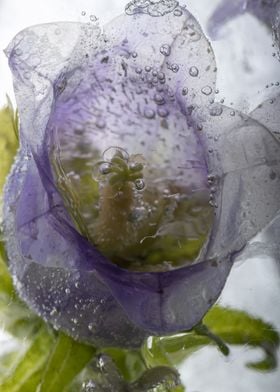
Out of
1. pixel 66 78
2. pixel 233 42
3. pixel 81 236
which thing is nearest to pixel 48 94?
pixel 66 78

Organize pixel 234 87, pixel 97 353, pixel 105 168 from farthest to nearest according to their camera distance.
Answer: pixel 234 87 → pixel 97 353 → pixel 105 168

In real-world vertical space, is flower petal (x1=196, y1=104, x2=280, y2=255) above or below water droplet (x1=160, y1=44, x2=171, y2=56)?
below

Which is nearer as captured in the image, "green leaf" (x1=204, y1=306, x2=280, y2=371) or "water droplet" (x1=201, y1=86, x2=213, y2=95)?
"water droplet" (x1=201, y1=86, x2=213, y2=95)

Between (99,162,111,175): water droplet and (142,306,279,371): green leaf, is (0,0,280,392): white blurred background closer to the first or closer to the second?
(142,306,279,371): green leaf

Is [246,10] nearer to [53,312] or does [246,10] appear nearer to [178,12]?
[178,12]

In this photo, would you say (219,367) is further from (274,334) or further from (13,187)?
(13,187)

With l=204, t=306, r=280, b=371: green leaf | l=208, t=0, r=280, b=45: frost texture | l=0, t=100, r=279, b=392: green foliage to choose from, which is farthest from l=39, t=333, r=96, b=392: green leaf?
l=208, t=0, r=280, b=45: frost texture

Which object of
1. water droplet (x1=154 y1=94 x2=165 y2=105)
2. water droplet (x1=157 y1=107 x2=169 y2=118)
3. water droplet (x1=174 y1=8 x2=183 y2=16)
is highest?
water droplet (x1=174 y1=8 x2=183 y2=16)

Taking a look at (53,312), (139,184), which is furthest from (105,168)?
(53,312)
